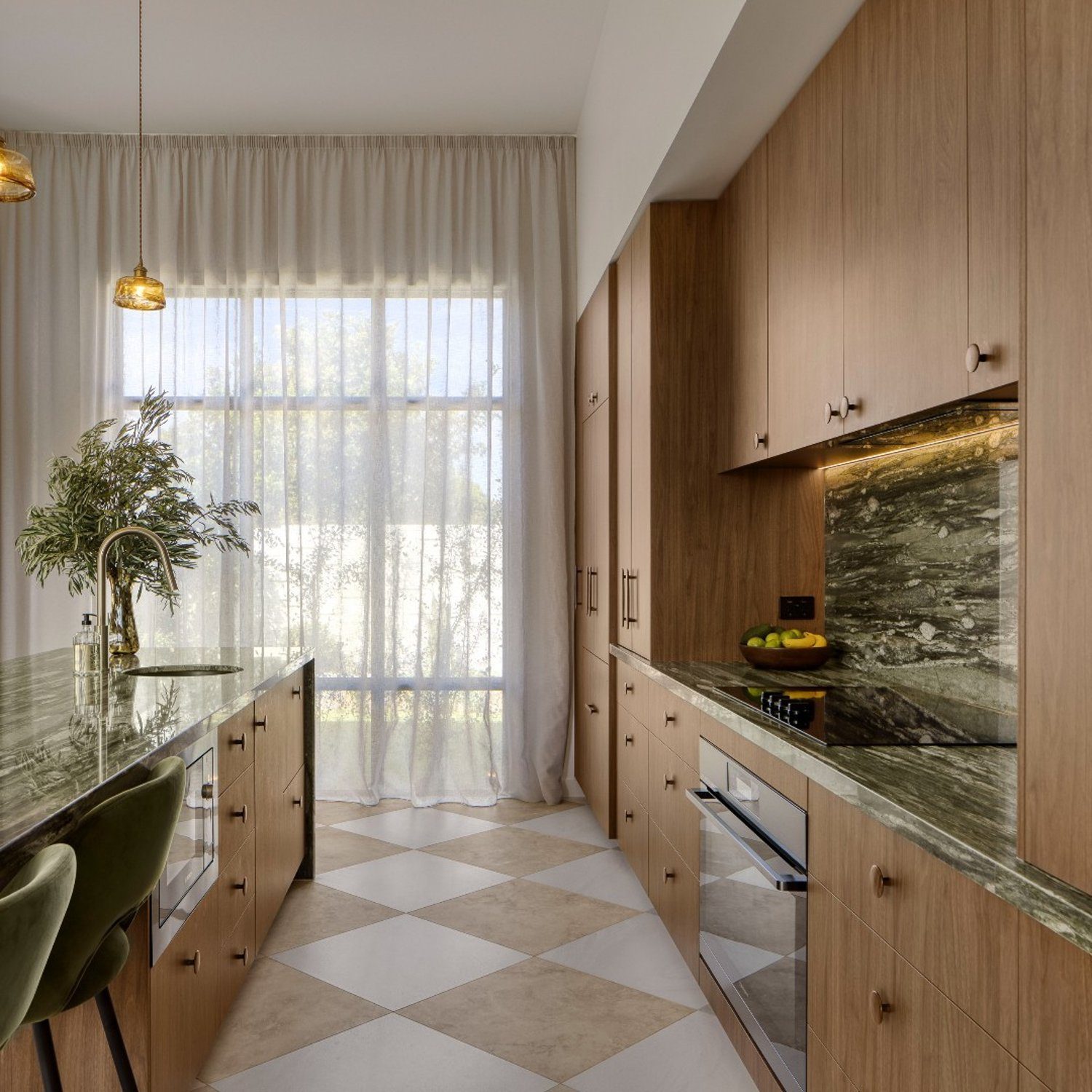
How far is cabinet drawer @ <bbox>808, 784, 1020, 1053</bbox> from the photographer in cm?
108

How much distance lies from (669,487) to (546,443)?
4.91 ft

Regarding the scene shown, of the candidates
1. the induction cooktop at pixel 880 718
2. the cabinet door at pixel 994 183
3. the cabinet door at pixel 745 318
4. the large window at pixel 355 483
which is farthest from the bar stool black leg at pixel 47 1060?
the large window at pixel 355 483

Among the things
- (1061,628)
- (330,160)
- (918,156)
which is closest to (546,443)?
(330,160)

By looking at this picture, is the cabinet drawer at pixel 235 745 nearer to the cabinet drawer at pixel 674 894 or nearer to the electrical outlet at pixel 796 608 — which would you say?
the cabinet drawer at pixel 674 894

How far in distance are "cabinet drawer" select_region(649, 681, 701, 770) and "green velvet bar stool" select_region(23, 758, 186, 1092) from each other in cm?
141

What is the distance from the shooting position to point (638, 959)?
2723mm

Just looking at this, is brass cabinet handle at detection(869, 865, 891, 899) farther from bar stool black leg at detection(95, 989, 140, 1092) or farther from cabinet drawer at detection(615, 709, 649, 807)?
cabinet drawer at detection(615, 709, 649, 807)

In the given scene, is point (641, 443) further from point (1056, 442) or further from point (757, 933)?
point (1056, 442)

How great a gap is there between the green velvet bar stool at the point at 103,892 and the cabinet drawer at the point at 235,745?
2.26ft

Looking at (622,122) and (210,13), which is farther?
(210,13)

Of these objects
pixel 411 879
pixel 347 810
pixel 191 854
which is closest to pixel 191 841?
pixel 191 854

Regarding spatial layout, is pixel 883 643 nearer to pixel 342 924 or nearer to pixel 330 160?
pixel 342 924

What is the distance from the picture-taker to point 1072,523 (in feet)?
3.25

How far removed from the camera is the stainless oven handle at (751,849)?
170cm
